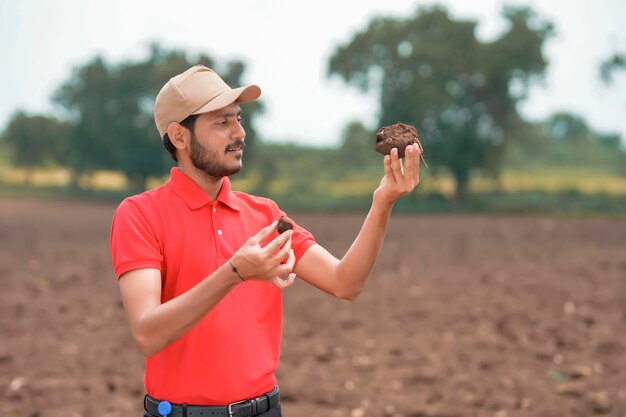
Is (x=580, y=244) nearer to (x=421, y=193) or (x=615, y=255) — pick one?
(x=615, y=255)

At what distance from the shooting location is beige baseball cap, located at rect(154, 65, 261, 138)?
9.04 feet

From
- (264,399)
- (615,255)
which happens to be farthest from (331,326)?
(615,255)

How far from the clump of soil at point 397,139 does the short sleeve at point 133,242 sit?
85 centimetres

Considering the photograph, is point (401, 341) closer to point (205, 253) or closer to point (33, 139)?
point (205, 253)

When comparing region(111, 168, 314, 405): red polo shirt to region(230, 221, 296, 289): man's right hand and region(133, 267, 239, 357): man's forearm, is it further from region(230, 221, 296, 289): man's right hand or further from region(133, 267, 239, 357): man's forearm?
region(230, 221, 296, 289): man's right hand

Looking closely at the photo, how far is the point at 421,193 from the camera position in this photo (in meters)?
42.1

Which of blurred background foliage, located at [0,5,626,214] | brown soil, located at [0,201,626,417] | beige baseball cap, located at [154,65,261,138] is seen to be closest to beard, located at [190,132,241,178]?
beige baseball cap, located at [154,65,261,138]

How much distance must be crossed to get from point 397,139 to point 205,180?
704 millimetres

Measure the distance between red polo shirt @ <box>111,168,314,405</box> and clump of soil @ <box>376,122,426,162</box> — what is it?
2.03ft

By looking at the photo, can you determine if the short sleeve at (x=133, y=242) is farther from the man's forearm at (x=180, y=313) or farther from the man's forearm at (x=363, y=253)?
the man's forearm at (x=363, y=253)

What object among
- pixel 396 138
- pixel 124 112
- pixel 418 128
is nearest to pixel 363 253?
pixel 396 138

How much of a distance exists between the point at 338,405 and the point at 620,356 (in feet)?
11.6

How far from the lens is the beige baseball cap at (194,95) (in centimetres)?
276

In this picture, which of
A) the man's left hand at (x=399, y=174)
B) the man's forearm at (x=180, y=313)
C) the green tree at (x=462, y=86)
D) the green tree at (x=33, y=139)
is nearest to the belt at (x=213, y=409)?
the man's forearm at (x=180, y=313)
